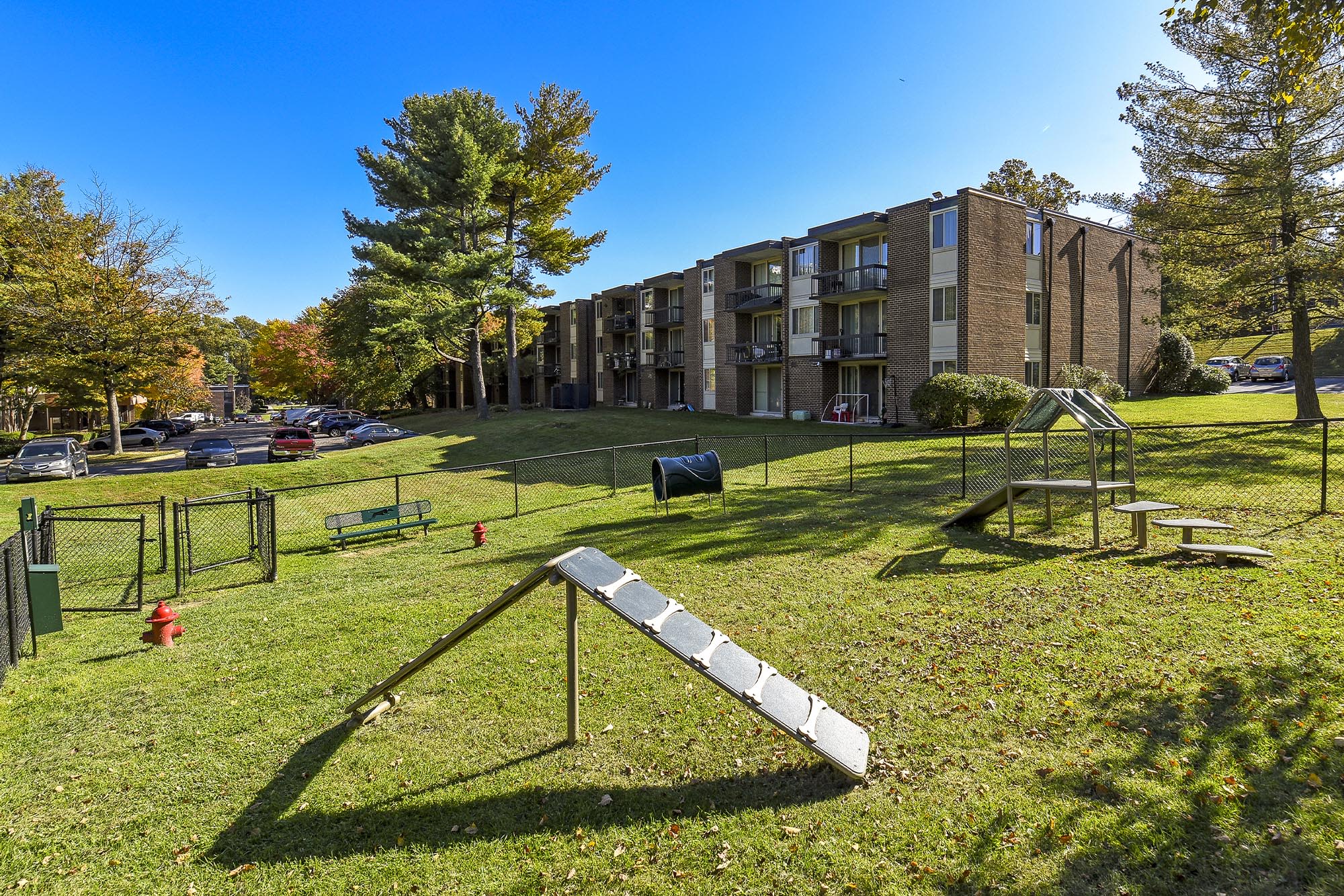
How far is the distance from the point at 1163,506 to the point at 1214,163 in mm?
16971

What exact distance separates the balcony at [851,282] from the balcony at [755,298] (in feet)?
12.7

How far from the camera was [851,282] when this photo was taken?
31.7 metres

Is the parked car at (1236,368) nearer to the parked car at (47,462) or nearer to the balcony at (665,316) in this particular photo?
the balcony at (665,316)

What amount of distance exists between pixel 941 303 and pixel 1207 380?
56.9ft

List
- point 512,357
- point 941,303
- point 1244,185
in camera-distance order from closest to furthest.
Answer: point 1244,185
point 941,303
point 512,357

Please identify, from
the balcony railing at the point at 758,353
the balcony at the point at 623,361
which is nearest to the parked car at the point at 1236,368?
the balcony railing at the point at 758,353

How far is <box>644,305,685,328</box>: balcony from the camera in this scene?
154 ft

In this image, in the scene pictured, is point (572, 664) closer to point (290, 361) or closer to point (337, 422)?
point (337, 422)

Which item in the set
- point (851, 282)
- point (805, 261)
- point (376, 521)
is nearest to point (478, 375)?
point (805, 261)

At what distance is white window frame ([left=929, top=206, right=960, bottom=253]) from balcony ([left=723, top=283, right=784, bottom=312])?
9349 millimetres

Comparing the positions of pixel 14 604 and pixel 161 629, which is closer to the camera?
pixel 14 604

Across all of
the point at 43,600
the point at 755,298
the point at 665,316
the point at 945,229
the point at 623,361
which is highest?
the point at 945,229

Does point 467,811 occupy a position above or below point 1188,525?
below

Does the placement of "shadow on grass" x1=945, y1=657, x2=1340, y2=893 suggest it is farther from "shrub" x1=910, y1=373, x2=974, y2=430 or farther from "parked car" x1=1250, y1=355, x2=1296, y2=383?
"parked car" x1=1250, y1=355, x2=1296, y2=383
